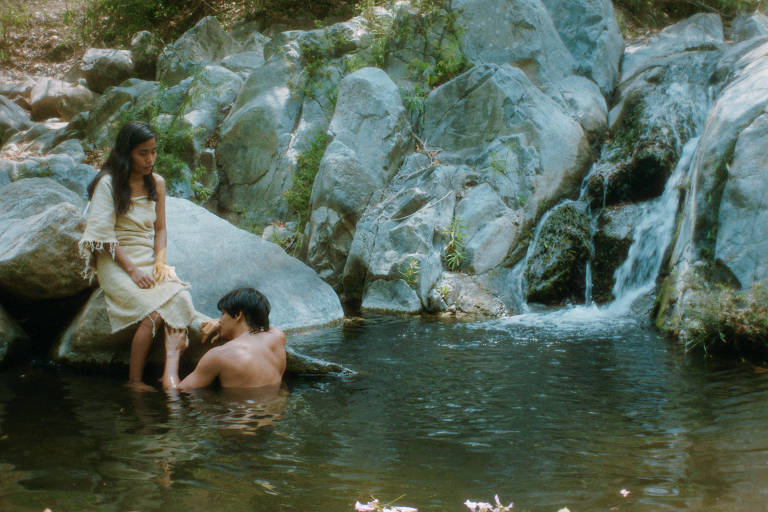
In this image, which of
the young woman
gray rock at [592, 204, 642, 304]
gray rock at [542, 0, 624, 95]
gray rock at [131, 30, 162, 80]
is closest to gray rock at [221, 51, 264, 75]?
gray rock at [131, 30, 162, 80]

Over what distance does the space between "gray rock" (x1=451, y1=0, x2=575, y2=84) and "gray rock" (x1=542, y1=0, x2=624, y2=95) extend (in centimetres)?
31

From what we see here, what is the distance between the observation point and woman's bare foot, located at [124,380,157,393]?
4.73 m

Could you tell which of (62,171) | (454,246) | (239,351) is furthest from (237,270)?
(62,171)

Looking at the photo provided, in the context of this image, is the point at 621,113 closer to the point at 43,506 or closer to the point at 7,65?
the point at 43,506

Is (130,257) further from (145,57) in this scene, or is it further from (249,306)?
(145,57)

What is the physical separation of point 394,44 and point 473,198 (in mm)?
4062

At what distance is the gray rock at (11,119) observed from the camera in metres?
14.2

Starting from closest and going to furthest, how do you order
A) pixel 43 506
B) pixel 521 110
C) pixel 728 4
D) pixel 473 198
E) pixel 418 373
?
1. pixel 43 506
2. pixel 418 373
3. pixel 473 198
4. pixel 521 110
5. pixel 728 4

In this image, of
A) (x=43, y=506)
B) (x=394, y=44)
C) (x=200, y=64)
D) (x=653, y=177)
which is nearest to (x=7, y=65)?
(x=200, y=64)

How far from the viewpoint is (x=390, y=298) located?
844cm

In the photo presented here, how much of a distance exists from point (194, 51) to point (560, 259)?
9764mm

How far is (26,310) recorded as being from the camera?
5941 millimetres

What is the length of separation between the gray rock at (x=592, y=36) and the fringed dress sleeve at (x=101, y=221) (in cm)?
887

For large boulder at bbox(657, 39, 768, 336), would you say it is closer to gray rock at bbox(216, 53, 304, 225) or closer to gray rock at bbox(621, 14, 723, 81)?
gray rock at bbox(621, 14, 723, 81)
